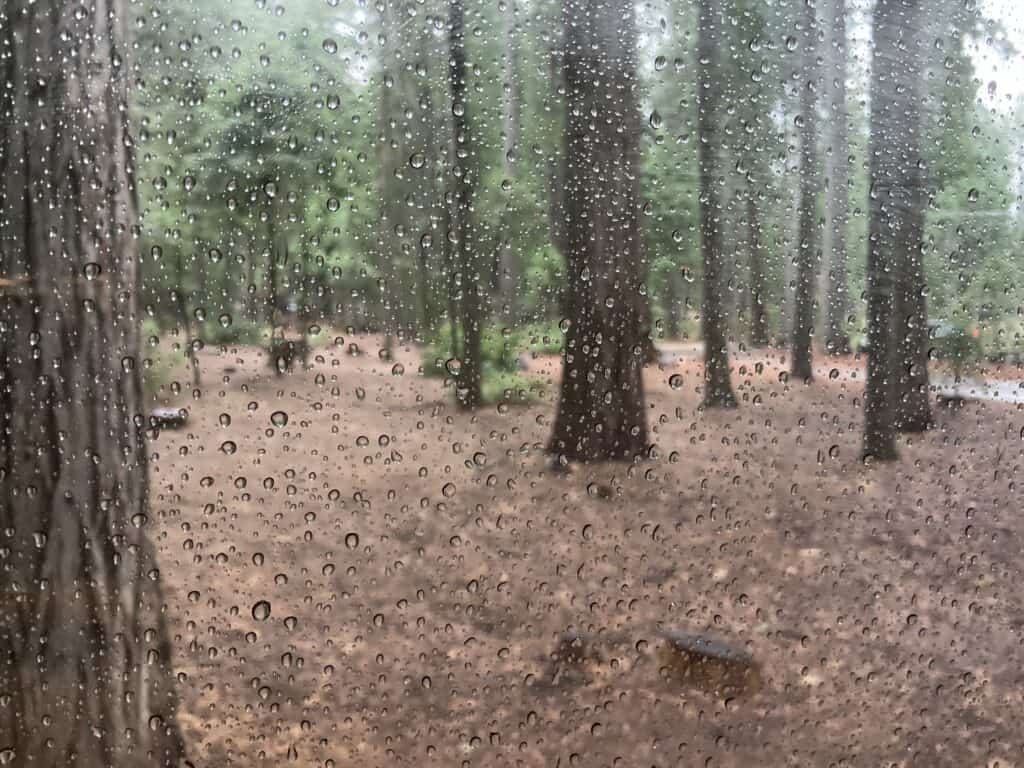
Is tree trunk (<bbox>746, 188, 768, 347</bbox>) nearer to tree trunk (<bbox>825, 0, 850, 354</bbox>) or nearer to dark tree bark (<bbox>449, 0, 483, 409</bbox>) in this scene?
tree trunk (<bbox>825, 0, 850, 354</bbox>)

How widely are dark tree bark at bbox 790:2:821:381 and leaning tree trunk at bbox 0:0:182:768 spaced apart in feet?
3.17

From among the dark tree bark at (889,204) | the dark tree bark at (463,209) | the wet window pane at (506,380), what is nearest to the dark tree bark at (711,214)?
the wet window pane at (506,380)

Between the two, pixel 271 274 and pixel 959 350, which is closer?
pixel 271 274

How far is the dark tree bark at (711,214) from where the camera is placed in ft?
3.60

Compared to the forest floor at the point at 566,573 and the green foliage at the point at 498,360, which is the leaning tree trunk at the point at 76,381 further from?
the green foliage at the point at 498,360

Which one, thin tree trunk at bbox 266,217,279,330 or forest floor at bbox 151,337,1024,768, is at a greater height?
thin tree trunk at bbox 266,217,279,330

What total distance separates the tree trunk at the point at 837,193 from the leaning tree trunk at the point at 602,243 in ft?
0.98

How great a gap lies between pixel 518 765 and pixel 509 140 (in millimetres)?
909

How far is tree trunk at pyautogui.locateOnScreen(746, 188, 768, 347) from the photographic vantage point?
3.67ft

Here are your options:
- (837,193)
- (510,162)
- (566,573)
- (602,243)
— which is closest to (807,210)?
(837,193)

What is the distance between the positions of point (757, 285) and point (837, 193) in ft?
0.61

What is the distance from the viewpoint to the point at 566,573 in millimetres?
1101

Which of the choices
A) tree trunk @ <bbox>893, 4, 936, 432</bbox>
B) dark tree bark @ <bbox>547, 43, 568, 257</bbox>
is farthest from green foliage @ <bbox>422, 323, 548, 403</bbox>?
tree trunk @ <bbox>893, 4, 936, 432</bbox>

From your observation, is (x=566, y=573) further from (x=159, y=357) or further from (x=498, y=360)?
(x=159, y=357)
